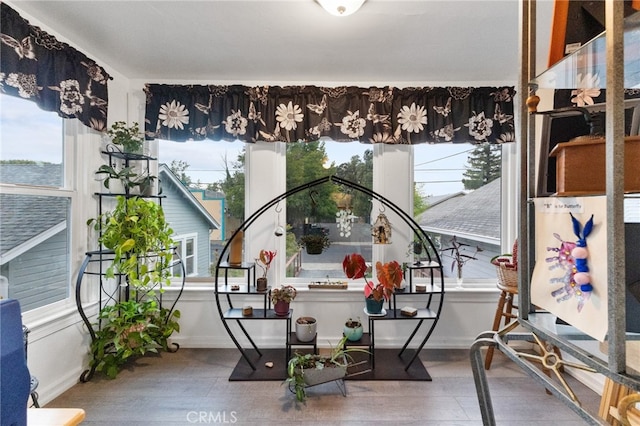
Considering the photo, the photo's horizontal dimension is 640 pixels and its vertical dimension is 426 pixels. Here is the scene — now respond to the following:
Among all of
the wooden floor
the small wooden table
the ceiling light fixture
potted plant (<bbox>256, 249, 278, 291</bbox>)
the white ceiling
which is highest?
the white ceiling

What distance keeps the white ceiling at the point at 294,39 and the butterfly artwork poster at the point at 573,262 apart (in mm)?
1648

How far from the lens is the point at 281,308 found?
7.86 feet

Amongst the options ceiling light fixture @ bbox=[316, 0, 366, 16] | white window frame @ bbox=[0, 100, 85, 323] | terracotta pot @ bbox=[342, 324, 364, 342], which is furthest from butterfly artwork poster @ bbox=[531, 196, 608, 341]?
white window frame @ bbox=[0, 100, 85, 323]

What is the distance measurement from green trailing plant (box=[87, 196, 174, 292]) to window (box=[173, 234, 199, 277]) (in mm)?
416

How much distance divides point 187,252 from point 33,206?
46.3 inches

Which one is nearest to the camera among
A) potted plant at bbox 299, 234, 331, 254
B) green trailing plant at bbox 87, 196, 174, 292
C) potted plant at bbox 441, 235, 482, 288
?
green trailing plant at bbox 87, 196, 174, 292

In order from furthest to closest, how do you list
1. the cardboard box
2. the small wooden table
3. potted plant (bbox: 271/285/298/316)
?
1. potted plant (bbox: 271/285/298/316)
2. the small wooden table
3. the cardboard box

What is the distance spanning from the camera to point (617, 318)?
0.50m

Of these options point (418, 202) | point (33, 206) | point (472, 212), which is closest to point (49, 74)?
point (33, 206)

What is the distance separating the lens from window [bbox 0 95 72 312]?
189 centimetres

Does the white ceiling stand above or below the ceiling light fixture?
above

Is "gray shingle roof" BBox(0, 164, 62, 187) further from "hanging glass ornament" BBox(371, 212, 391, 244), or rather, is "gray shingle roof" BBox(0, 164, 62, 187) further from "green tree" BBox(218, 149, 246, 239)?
"hanging glass ornament" BBox(371, 212, 391, 244)

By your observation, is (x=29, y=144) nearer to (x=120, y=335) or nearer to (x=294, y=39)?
(x=120, y=335)

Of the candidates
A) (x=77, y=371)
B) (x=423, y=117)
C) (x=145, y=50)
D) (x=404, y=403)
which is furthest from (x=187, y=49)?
(x=404, y=403)
